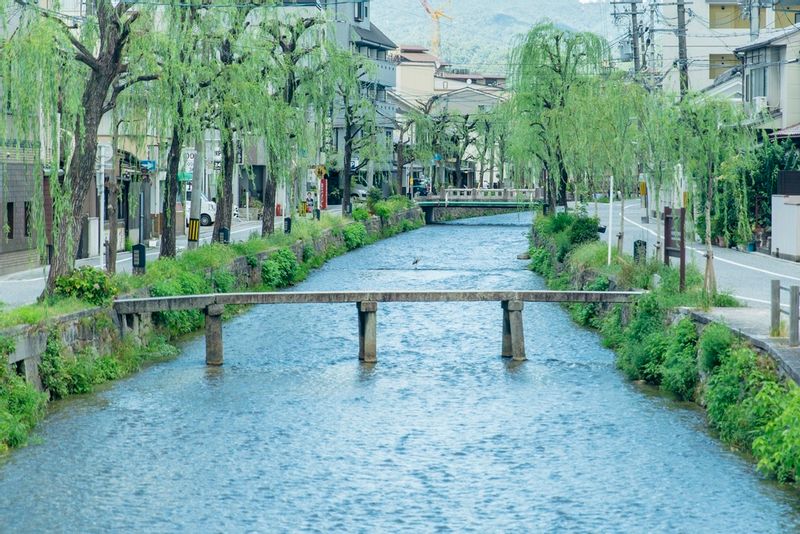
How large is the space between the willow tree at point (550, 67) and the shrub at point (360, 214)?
57.4 feet

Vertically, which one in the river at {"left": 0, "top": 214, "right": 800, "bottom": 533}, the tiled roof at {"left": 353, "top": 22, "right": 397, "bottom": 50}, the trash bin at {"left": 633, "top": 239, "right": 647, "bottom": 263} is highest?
the tiled roof at {"left": 353, "top": 22, "right": 397, "bottom": 50}

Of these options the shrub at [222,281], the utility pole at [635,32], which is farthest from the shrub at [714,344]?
the utility pole at [635,32]

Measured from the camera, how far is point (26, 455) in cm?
1823

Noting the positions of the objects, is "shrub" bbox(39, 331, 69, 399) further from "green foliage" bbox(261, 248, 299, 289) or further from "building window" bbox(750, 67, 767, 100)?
"building window" bbox(750, 67, 767, 100)

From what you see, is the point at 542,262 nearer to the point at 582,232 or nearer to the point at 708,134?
the point at 582,232

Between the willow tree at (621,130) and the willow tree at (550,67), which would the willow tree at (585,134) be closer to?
the willow tree at (621,130)

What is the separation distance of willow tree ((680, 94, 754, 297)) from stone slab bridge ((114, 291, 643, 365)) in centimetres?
290

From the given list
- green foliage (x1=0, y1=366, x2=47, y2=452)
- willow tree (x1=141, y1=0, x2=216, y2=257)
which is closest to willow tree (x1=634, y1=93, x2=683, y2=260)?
willow tree (x1=141, y1=0, x2=216, y2=257)

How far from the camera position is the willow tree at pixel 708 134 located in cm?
2625

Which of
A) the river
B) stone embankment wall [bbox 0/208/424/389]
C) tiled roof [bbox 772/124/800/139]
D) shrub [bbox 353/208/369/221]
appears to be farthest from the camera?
shrub [bbox 353/208/369/221]

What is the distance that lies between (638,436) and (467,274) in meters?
26.3

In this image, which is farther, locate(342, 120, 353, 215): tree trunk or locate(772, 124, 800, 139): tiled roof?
locate(342, 120, 353, 215): tree trunk

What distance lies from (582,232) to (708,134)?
1568 centimetres

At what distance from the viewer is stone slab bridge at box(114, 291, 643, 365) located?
1032 inches
